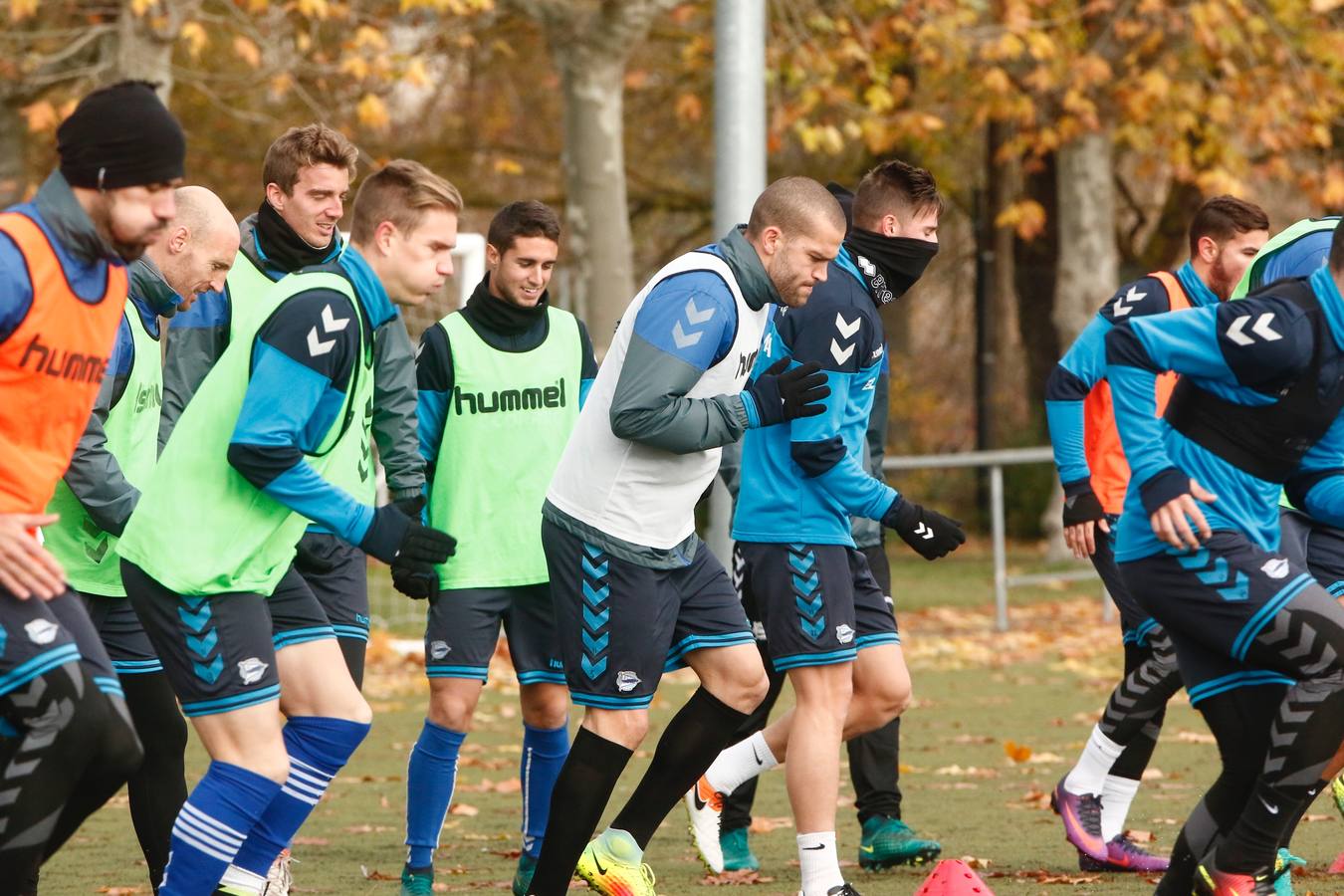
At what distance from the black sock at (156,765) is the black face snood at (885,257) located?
245cm

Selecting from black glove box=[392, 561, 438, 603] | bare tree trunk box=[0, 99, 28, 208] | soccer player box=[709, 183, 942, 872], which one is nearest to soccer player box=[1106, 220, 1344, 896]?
soccer player box=[709, 183, 942, 872]

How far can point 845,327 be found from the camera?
589 centimetres

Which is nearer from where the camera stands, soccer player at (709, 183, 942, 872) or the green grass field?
the green grass field

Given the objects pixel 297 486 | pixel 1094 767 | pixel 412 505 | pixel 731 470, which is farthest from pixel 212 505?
pixel 1094 767

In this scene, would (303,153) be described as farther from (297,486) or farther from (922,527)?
(922,527)

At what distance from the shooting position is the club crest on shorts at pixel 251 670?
4926 mm

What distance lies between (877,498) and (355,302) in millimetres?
1726

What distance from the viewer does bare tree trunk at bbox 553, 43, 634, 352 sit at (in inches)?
550

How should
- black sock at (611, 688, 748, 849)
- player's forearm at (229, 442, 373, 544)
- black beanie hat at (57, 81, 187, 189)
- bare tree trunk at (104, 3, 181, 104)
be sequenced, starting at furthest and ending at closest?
bare tree trunk at (104, 3, 181, 104) → black sock at (611, 688, 748, 849) → player's forearm at (229, 442, 373, 544) → black beanie hat at (57, 81, 187, 189)

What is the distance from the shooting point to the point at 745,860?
678 centimetres

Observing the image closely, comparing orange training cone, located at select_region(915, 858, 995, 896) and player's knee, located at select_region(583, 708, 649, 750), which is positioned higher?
player's knee, located at select_region(583, 708, 649, 750)

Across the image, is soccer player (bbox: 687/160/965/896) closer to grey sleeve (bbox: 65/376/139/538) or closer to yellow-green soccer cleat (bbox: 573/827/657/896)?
yellow-green soccer cleat (bbox: 573/827/657/896)

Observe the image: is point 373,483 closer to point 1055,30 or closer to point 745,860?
point 745,860

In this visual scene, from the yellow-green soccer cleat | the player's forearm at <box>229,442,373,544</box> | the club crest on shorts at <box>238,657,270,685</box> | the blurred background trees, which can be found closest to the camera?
the player's forearm at <box>229,442,373,544</box>
